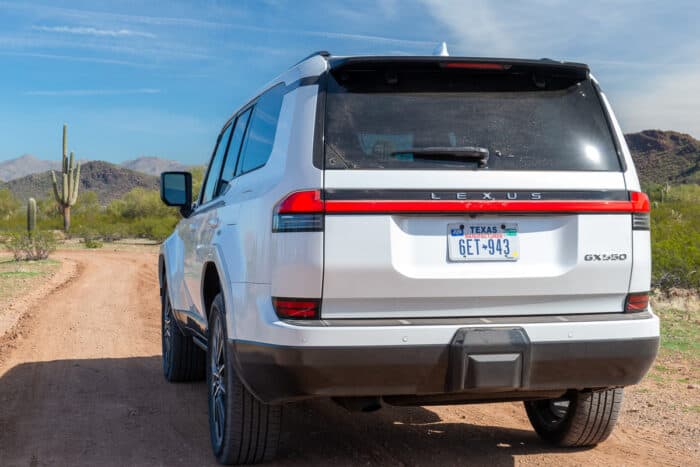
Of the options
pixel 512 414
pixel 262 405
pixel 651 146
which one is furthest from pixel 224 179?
pixel 651 146

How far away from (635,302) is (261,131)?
2.17m

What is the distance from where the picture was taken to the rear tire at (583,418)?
4969mm

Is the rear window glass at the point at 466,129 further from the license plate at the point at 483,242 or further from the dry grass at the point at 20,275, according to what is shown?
the dry grass at the point at 20,275

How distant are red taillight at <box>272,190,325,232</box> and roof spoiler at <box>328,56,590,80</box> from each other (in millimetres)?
665

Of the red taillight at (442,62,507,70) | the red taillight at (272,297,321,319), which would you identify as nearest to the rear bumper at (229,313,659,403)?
the red taillight at (272,297,321,319)

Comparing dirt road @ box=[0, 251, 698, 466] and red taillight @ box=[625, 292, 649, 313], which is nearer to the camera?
red taillight @ box=[625, 292, 649, 313]

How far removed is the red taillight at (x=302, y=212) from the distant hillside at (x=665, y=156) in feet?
186

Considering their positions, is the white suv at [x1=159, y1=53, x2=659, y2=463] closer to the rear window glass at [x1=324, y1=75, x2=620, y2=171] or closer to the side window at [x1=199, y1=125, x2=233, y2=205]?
the rear window glass at [x1=324, y1=75, x2=620, y2=171]

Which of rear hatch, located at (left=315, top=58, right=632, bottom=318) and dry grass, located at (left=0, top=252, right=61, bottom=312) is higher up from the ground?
rear hatch, located at (left=315, top=58, right=632, bottom=318)

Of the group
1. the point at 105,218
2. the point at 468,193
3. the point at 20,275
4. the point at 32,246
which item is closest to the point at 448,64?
the point at 468,193

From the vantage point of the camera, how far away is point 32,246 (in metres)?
26.3

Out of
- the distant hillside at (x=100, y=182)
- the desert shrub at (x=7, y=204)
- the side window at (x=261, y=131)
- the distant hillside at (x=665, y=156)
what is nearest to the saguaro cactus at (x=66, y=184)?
the desert shrub at (x=7, y=204)

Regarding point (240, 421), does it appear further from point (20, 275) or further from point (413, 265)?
point (20, 275)

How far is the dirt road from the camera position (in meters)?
5.03
